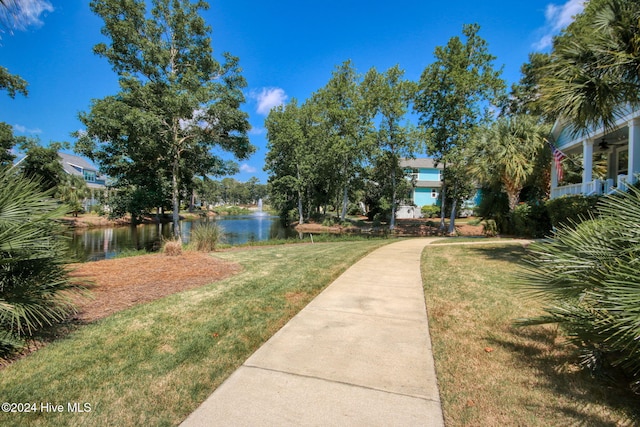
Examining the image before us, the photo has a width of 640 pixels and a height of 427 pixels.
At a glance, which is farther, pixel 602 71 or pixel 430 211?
pixel 430 211

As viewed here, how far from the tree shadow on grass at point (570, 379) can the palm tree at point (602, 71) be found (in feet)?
15.8

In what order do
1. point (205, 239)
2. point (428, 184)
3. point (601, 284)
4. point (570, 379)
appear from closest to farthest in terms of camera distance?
point (601, 284) → point (570, 379) → point (205, 239) → point (428, 184)

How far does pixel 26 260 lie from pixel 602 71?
31.7 feet

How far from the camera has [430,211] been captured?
124 feet

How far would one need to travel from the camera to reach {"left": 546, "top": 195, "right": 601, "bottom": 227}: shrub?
32.9ft

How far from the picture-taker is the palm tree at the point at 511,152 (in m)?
14.4

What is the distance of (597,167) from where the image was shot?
2011 cm

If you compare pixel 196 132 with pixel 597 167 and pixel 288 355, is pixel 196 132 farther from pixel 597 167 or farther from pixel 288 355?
pixel 597 167

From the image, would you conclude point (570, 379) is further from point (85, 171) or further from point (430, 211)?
point (85, 171)

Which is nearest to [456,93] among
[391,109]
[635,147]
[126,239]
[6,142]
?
[391,109]

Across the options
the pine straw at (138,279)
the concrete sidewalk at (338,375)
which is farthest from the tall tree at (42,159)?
the concrete sidewalk at (338,375)

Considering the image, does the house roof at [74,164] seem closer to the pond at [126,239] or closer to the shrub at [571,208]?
the pond at [126,239]

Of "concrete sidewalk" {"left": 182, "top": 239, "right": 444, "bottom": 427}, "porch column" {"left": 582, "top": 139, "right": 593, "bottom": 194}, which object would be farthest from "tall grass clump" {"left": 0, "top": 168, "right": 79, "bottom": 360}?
"porch column" {"left": 582, "top": 139, "right": 593, "bottom": 194}

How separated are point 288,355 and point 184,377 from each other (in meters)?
1.00
